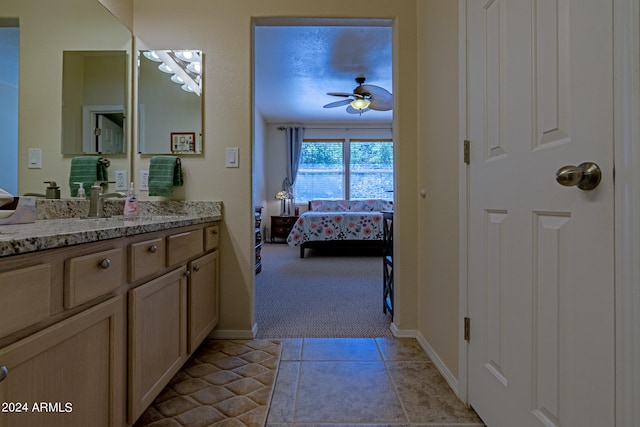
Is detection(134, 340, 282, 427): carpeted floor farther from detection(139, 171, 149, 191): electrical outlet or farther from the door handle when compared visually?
the door handle

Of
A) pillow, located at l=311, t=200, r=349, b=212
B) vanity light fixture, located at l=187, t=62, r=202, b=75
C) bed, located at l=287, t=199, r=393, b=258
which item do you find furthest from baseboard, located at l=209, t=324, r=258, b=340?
pillow, located at l=311, t=200, r=349, b=212

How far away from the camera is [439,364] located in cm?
159

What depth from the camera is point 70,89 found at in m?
1.55

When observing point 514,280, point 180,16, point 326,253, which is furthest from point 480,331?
point 326,253

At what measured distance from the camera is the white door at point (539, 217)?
2.30ft

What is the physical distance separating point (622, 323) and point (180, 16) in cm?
250

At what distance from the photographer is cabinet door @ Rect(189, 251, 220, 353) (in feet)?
5.06

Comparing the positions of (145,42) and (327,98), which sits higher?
(327,98)

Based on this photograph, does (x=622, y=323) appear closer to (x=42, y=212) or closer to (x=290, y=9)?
(x=42, y=212)

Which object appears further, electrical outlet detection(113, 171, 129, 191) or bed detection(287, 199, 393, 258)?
bed detection(287, 199, 393, 258)

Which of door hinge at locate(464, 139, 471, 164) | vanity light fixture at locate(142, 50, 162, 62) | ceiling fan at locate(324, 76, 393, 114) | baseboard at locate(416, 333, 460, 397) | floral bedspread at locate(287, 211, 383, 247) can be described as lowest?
baseboard at locate(416, 333, 460, 397)

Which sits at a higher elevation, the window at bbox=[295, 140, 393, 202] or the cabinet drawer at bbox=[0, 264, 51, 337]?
the window at bbox=[295, 140, 393, 202]

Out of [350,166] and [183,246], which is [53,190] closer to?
[183,246]

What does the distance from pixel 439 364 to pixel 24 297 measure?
65.4 inches
